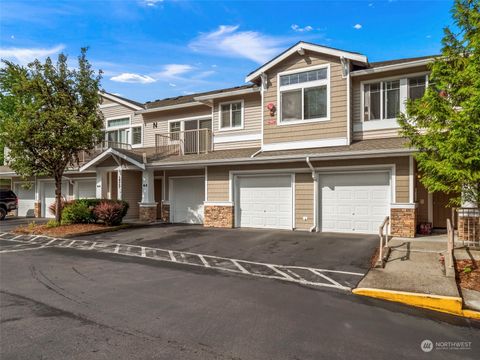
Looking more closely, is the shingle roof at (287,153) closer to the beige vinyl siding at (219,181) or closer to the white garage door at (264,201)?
the beige vinyl siding at (219,181)

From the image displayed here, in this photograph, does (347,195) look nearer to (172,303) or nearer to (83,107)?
(172,303)

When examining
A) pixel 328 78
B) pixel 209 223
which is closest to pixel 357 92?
pixel 328 78

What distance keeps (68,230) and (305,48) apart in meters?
12.2

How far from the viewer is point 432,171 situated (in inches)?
315

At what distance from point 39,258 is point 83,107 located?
8.15 metres

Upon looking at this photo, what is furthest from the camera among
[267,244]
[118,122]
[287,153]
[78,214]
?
[118,122]

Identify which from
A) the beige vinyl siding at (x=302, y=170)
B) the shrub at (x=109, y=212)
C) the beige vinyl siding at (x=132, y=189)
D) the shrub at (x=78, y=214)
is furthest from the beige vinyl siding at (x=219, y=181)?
the beige vinyl siding at (x=132, y=189)

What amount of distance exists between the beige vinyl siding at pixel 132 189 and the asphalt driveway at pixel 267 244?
446cm

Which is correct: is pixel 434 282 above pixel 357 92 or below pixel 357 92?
below

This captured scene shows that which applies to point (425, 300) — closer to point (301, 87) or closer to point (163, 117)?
point (301, 87)

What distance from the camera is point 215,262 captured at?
9.13 metres

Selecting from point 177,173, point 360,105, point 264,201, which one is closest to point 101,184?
point 177,173

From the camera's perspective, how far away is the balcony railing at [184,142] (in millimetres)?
16984

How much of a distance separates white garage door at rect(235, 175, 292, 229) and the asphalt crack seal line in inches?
204
